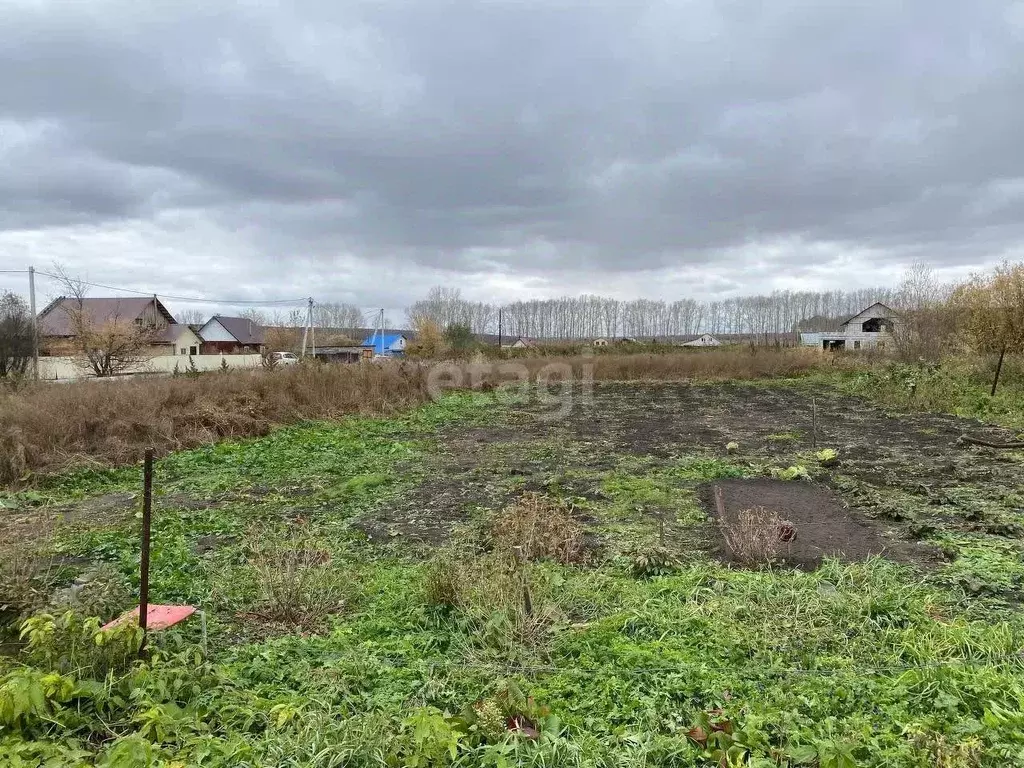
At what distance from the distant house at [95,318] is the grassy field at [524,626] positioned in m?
22.1

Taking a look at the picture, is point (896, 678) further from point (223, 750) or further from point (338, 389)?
point (338, 389)

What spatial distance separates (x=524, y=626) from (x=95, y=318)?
39.3 metres

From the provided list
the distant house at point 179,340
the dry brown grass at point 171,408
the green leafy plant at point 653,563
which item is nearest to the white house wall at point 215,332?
the distant house at point 179,340

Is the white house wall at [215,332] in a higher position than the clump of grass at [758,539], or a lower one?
higher

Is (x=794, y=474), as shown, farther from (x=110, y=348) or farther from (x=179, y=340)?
(x=179, y=340)

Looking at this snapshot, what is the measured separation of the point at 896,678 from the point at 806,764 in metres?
0.92

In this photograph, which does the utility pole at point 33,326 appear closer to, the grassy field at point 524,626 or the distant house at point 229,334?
the grassy field at point 524,626

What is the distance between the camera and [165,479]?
849cm

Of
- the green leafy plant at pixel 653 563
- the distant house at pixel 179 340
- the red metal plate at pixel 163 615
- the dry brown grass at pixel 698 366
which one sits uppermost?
the distant house at pixel 179 340

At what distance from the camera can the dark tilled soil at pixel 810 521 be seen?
5094mm

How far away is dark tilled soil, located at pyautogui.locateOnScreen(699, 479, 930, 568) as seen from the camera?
201 inches

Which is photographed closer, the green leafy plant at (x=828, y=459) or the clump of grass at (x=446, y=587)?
the clump of grass at (x=446, y=587)

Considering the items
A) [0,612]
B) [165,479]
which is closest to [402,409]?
[165,479]

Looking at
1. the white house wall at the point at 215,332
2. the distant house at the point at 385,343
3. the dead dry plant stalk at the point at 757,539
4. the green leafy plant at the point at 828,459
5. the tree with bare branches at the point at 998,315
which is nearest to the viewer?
the dead dry plant stalk at the point at 757,539
